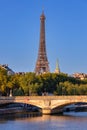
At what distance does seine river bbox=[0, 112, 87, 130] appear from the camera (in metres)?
45.8

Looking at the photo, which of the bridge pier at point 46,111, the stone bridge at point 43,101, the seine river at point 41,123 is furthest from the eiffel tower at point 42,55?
the seine river at point 41,123

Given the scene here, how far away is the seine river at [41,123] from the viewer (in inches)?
1804

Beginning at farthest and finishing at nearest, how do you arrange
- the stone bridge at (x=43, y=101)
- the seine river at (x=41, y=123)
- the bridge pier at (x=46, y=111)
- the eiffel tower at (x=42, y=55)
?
1. the eiffel tower at (x=42, y=55)
2. the stone bridge at (x=43, y=101)
3. the bridge pier at (x=46, y=111)
4. the seine river at (x=41, y=123)

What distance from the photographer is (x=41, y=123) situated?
1924 inches

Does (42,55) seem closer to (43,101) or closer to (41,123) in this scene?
(43,101)

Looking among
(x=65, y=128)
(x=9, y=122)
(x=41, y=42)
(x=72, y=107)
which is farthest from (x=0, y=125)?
(x=41, y=42)

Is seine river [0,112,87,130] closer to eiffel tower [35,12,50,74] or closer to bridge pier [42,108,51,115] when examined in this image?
bridge pier [42,108,51,115]

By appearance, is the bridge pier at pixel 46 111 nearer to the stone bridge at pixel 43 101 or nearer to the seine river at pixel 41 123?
the stone bridge at pixel 43 101

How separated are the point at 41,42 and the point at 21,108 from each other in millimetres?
27115

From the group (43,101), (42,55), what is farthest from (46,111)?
(42,55)

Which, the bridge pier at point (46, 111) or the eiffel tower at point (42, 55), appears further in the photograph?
the eiffel tower at point (42, 55)

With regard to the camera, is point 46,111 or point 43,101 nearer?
point 46,111

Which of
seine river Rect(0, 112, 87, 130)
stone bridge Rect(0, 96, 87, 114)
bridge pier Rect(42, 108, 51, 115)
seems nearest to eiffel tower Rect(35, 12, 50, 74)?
stone bridge Rect(0, 96, 87, 114)

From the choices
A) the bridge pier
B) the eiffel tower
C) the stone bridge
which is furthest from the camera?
the eiffel tower
